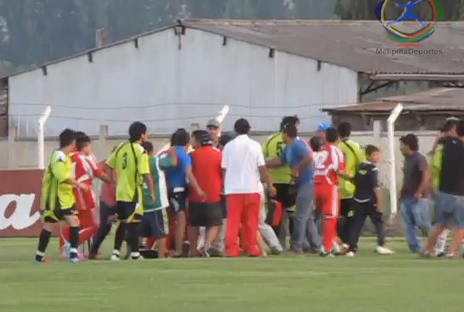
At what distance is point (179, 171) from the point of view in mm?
18828

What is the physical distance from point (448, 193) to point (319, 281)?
12.6 ft

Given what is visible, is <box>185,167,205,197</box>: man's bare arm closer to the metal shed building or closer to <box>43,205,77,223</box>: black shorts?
<box>43,205,77,223</box>: black shorts

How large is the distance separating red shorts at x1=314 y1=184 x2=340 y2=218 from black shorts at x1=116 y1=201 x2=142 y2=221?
2.74 metres

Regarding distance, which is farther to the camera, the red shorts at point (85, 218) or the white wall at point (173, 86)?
the white wall at point (173, 86)

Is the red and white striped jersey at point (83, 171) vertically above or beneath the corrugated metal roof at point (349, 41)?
beneath

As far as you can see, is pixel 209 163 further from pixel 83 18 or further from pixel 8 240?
pixel 83 18

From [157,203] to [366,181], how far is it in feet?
9.21

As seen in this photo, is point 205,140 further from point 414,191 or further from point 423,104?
point 423,104

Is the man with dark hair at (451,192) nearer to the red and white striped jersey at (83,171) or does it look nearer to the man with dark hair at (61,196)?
the red and white striped jersey at (83,171)

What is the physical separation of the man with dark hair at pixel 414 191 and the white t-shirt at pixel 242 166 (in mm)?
2106

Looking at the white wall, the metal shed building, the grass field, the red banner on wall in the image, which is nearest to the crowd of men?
the grass field

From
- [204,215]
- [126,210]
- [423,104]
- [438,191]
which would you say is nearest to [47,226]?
[126,210]

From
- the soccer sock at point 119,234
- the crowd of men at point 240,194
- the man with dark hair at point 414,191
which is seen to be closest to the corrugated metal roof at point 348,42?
the man with dark hair at point 414,191

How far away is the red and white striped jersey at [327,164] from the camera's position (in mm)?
19156
